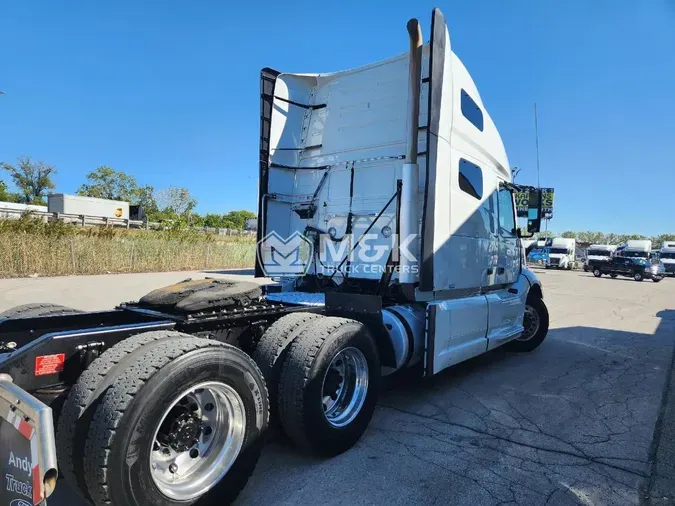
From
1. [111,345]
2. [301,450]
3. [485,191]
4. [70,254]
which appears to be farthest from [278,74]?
[70,254]

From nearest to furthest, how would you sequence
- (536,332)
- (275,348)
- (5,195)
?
(275,348) < (536,332) < (5,195)

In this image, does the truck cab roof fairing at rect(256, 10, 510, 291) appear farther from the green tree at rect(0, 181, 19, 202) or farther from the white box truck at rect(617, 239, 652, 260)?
the green tree at rect(0, 181, 19, 202)

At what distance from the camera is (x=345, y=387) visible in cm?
366

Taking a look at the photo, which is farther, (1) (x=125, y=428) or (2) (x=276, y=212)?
(2) (x=276, y=212)

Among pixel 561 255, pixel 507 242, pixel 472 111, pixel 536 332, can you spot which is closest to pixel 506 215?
pixel 507 242

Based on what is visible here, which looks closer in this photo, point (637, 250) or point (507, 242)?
point (507, 242)

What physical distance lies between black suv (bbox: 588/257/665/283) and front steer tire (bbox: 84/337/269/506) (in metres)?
34.5

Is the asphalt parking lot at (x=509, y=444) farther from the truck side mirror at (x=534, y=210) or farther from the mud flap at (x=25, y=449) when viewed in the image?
the truck side mirror at (x=534, y=210)

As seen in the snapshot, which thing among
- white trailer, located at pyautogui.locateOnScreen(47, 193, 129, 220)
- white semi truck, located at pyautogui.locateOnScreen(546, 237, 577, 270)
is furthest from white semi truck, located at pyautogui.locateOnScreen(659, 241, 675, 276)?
white trailer, located at pyautogui.locateOnScreen(47, 193, 129, 220)

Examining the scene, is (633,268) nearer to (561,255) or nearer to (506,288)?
(561,255)

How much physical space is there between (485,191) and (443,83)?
173 centimetres

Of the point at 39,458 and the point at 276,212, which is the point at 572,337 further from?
the point at 39,458

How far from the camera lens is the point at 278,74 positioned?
5.45 metres

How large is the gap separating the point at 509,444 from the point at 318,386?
187 centimetres
